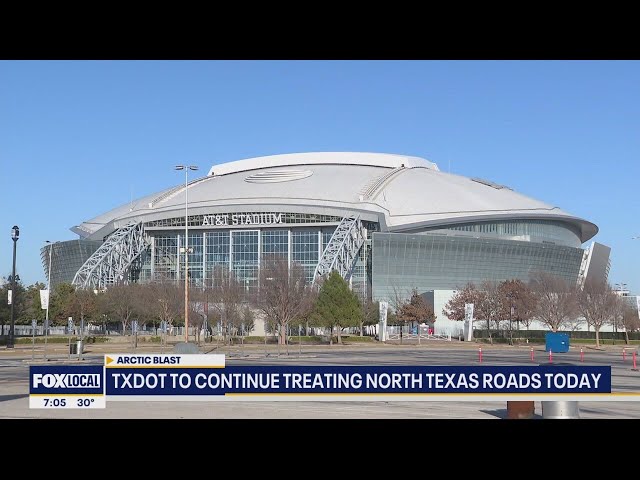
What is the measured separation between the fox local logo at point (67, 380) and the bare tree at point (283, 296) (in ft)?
229

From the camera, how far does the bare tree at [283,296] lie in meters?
88.8

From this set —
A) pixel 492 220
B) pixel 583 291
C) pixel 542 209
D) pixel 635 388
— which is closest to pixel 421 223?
pixel 492 220

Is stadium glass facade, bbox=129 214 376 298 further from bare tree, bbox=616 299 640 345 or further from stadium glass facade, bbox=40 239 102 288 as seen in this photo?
bare tree, bbox=616 299 640 345

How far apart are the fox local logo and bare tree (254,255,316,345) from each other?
229 ft

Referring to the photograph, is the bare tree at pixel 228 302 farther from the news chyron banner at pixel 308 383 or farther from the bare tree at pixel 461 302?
the news chyron banner at pixel 308 383

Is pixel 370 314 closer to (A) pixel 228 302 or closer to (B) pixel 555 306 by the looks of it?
(B) pixel 555 306

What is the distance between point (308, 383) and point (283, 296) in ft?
240

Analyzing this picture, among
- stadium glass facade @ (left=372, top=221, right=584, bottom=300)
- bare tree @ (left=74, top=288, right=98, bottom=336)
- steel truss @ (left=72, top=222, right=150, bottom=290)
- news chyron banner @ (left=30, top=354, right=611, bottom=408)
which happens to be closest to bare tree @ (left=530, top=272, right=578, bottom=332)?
stadium glass facade @ (left=372, top=221, right=584, bottom=300)

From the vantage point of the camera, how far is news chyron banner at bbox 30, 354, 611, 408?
16.0 meters

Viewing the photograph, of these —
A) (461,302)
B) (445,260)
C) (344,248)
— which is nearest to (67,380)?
(461,302)

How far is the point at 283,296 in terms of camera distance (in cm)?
8894

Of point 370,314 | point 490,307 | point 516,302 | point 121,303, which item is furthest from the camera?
point 370,314

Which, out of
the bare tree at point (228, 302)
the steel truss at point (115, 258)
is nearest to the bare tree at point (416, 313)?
the bare tree at point (228, 302)
